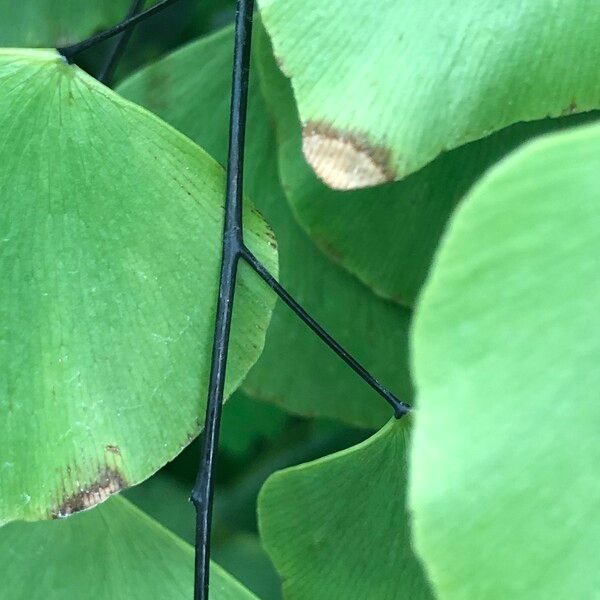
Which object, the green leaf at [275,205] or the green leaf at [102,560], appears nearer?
the green leaf at [102,560]

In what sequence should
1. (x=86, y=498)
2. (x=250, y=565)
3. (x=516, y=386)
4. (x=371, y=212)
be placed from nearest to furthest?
(x=516, y=386), (x=86, y=498), (x=371, y=212), (x=250, y=565)

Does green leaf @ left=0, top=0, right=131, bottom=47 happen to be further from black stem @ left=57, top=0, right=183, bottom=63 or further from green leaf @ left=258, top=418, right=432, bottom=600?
green leaf @ left=258, top=418, right=432, bottom=600

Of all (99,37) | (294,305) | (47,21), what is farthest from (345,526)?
(47,21)

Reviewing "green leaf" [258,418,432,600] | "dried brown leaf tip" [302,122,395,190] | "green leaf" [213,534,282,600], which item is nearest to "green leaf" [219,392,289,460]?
"green leaf" [213,534,282,600]

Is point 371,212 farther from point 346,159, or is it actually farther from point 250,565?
point 250,565

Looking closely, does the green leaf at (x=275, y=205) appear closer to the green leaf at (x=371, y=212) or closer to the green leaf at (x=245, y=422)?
the green leaf at (x=371, y=212)

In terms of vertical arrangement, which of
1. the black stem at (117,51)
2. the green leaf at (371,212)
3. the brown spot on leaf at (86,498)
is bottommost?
the green leaf at (371,212)

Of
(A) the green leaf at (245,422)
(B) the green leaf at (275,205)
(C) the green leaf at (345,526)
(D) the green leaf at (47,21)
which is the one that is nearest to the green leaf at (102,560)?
(C) the green leaf at (345,526)
